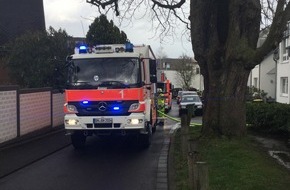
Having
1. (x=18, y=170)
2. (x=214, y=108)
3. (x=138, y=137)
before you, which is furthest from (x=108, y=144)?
(x=18, y=170)

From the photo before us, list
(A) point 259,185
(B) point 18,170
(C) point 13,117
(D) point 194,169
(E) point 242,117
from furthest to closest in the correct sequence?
(C) point 13,117 < (E) point 242,117 < (B) point 18,170 < (A) point 259,185 < (D) point 194,169

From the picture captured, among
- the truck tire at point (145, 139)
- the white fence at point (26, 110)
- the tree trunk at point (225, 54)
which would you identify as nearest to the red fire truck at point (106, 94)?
the truck tire at point (145, 139)

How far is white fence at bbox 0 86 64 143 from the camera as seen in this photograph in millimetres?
13625

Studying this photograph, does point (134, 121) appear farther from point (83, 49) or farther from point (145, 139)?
point (83, 49)

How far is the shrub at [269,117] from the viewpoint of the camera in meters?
16.3

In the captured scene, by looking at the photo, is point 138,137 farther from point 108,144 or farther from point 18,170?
point 18,170

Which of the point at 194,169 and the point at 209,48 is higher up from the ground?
the point at 209,48

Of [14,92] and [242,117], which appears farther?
[14,92]

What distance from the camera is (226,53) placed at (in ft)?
42.1

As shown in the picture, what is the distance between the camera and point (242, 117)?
1304 cm

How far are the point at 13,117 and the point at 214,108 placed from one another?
6108 mm

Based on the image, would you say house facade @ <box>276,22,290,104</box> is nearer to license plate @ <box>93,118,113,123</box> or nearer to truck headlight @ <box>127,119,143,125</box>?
truck headlight @ <box>127,119,143,125</box>

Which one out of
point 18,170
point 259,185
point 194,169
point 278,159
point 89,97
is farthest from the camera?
point 89,97

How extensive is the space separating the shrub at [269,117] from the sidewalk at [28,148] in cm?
726
